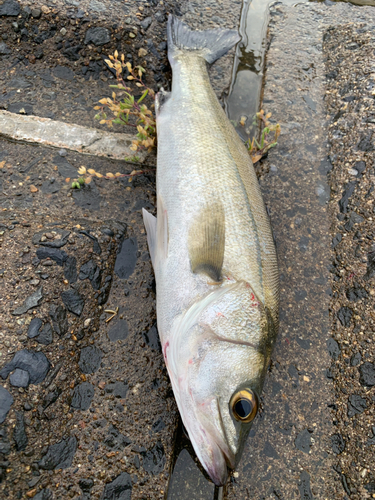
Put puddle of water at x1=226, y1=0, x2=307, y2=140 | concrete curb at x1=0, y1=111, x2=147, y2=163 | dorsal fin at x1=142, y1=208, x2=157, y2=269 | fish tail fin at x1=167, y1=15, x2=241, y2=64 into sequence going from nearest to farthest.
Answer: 1. dorsal fin at x1=142, y1=208, x2=157, y2=269
2. concrete curb at x1=0, y1=111, x2=147, y2=163
3. fish tail fin at x1=167, y1=15, x2=241, y2=64
4. puddle of water at x1=226, y1=0, x2=307, y2=140

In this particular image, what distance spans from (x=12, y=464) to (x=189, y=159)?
2299 mm

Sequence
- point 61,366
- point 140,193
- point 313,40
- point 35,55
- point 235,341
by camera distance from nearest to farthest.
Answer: point 235,341, point 61,366, point 140,193, point 35,55, point 313,40

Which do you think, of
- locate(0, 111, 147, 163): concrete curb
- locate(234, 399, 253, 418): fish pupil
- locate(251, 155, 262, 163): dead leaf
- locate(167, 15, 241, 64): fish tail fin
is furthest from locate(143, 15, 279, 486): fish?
locate(167, 15, 241, 64): fish tail fin

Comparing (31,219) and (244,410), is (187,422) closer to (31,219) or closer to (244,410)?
(244,410)

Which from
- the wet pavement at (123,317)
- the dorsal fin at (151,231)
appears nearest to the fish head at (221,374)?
the wet pavement at (123,317)

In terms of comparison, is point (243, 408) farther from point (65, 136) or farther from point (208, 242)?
point (65, 136)

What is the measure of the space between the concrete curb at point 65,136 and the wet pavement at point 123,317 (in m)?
0.12

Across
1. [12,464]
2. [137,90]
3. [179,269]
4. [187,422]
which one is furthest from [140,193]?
[12,464]

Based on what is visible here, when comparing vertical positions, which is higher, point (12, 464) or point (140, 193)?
point (140, 193)

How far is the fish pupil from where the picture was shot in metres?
1.85

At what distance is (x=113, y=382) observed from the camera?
230cm

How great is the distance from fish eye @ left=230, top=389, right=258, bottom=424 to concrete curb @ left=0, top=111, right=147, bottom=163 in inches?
87.6

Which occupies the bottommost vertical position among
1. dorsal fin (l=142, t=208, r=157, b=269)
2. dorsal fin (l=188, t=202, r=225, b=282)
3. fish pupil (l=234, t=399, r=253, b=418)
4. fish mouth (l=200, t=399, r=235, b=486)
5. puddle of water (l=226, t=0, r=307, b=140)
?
fish mouth (l=200, t=399, r=235, b=486)

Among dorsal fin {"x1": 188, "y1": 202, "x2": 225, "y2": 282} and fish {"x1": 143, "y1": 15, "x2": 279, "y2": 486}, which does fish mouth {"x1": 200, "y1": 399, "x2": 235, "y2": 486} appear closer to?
fish {"x1": 143, "y1": 15, "x2": 279, "y2": 486}
